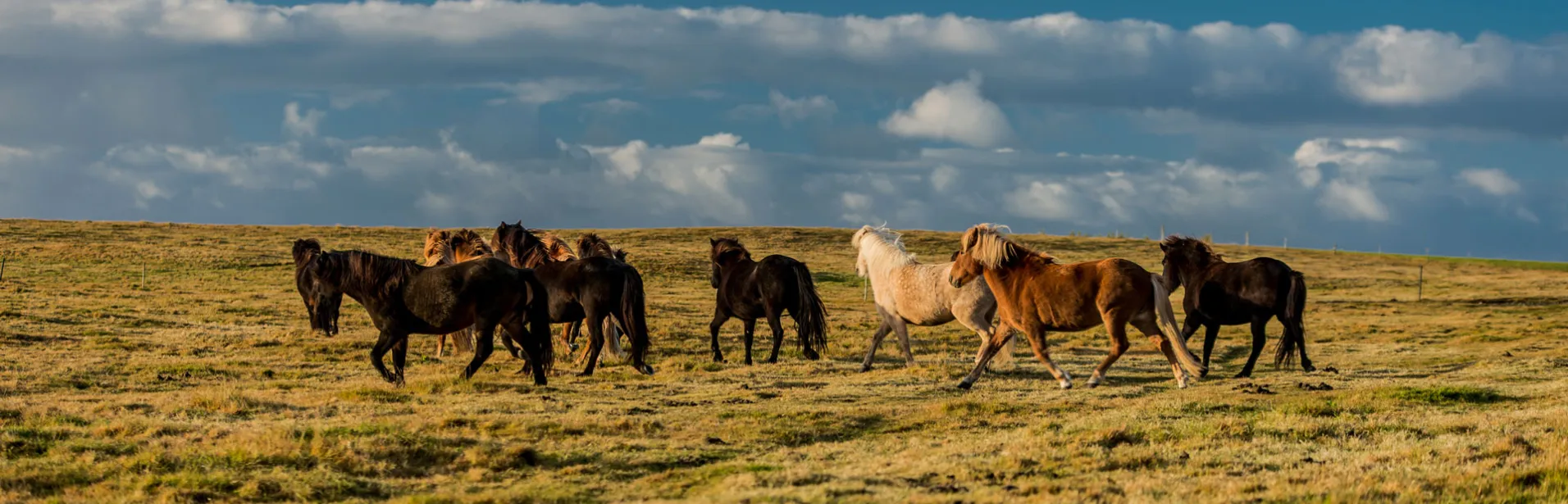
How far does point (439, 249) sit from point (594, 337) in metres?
4.65

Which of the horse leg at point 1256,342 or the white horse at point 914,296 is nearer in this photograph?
the white horse at point 914,296

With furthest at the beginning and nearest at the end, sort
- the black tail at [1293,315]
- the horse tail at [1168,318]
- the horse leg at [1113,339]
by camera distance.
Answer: the black tail at [1293,315], the horse tail at [1168,318], the horse leg at [1113,339]

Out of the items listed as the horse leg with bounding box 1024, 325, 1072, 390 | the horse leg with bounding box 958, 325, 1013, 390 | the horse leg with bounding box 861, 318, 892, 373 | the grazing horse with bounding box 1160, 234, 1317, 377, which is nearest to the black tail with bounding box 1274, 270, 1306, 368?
the grazing horse with bounding box 1160, 234, 1317, 377

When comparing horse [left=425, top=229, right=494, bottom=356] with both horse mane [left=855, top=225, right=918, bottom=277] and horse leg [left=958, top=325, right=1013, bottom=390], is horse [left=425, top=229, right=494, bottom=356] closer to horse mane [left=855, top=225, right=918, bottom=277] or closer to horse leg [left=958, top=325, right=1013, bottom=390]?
horse mane [left=855, top=225, right=918, bottom=277]

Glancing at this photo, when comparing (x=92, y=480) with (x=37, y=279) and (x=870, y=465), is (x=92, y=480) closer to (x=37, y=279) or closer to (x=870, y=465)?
(x=870, y=465)

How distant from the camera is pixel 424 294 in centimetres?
1454

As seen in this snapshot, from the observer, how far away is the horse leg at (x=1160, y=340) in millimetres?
14203

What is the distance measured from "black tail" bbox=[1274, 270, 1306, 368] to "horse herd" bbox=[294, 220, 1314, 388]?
0.02 meters

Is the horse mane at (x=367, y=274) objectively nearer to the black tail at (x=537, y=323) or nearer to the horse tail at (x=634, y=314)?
the black tail at (x=537, y=323)

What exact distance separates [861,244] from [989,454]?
9194 millimetres

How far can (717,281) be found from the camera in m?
19.8

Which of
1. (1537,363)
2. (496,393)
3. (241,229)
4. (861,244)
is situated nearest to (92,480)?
(496,393)

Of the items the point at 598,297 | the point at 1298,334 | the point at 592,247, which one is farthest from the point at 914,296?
the point at 592,247

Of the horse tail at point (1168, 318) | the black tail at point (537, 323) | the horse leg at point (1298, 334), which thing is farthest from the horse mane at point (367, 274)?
the horse leg at point (1298, 334)
